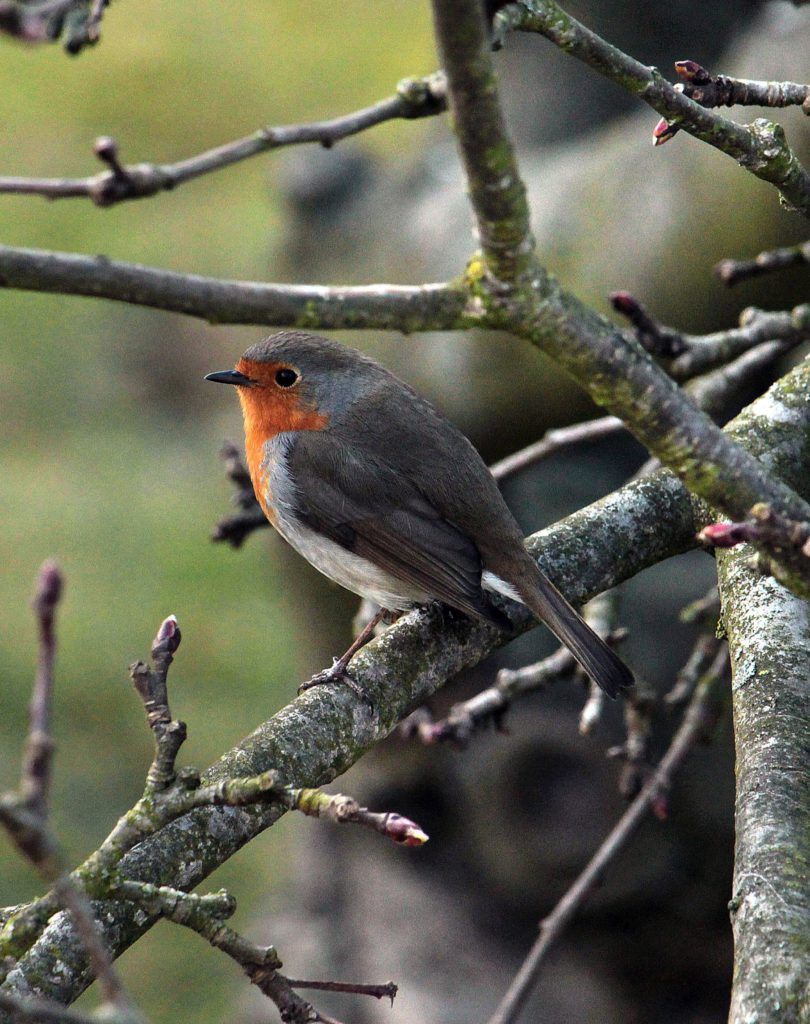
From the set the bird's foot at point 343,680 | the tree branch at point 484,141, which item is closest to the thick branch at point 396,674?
the bird's foot at point 343,680

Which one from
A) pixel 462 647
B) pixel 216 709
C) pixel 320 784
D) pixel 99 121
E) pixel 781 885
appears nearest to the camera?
pixel 781 885

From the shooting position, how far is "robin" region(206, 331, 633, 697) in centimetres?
316

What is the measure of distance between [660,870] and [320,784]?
100.0 inches

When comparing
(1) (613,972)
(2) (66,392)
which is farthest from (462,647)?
(2) (66,392)

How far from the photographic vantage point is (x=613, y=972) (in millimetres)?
4715

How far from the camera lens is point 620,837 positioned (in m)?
3.31

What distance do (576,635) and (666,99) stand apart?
1.35m

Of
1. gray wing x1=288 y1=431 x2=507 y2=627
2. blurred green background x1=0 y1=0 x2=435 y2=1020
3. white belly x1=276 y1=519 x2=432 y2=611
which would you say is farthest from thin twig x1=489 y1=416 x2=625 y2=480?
blurred green background x1=0 y1=0 x2=435 y2=1020

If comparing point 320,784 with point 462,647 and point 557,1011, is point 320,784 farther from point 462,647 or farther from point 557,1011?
point 557,1011

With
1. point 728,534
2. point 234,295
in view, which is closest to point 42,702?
point 234,295

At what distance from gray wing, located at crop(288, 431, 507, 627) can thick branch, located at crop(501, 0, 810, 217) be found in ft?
4.14

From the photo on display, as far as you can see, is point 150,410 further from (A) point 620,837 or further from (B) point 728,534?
(B) point 728,534

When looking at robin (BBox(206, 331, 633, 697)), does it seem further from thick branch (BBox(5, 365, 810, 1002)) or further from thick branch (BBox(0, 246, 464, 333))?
thick branch (BBox(0, 246, 464, 333))

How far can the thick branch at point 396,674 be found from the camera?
2.02 metres
